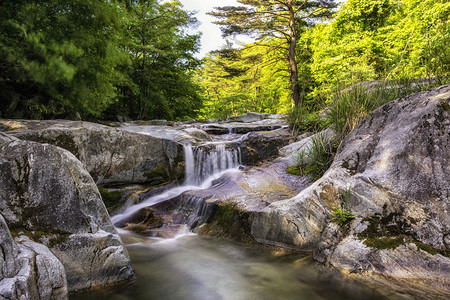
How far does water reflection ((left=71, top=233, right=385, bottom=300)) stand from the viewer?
2561 mm

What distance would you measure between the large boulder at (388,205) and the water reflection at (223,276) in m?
0.27

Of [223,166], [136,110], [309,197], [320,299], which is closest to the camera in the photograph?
[320,299]

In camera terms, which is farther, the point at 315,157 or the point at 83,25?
the point at 83,25

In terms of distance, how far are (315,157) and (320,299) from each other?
3.11m

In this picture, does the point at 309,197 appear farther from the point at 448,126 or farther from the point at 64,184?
the point at 64,184

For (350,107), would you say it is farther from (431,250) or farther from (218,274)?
(218,274)

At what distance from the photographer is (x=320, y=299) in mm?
2482

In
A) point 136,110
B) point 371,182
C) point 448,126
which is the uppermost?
point 136,110

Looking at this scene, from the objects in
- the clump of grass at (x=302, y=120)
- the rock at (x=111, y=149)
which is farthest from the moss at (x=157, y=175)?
the clump of grass at (x=302, y=120)

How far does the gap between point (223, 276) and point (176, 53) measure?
11411 mm

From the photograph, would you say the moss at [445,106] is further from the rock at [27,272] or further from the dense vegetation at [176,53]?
the rock at [27,272]

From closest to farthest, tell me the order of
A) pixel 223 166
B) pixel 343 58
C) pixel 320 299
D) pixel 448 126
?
pixel 320 299 < pixel 448 126 < pixel 223 166 < pixel 343 58

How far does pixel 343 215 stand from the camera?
10.2 feet

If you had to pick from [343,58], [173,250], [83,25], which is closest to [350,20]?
[343,58]
